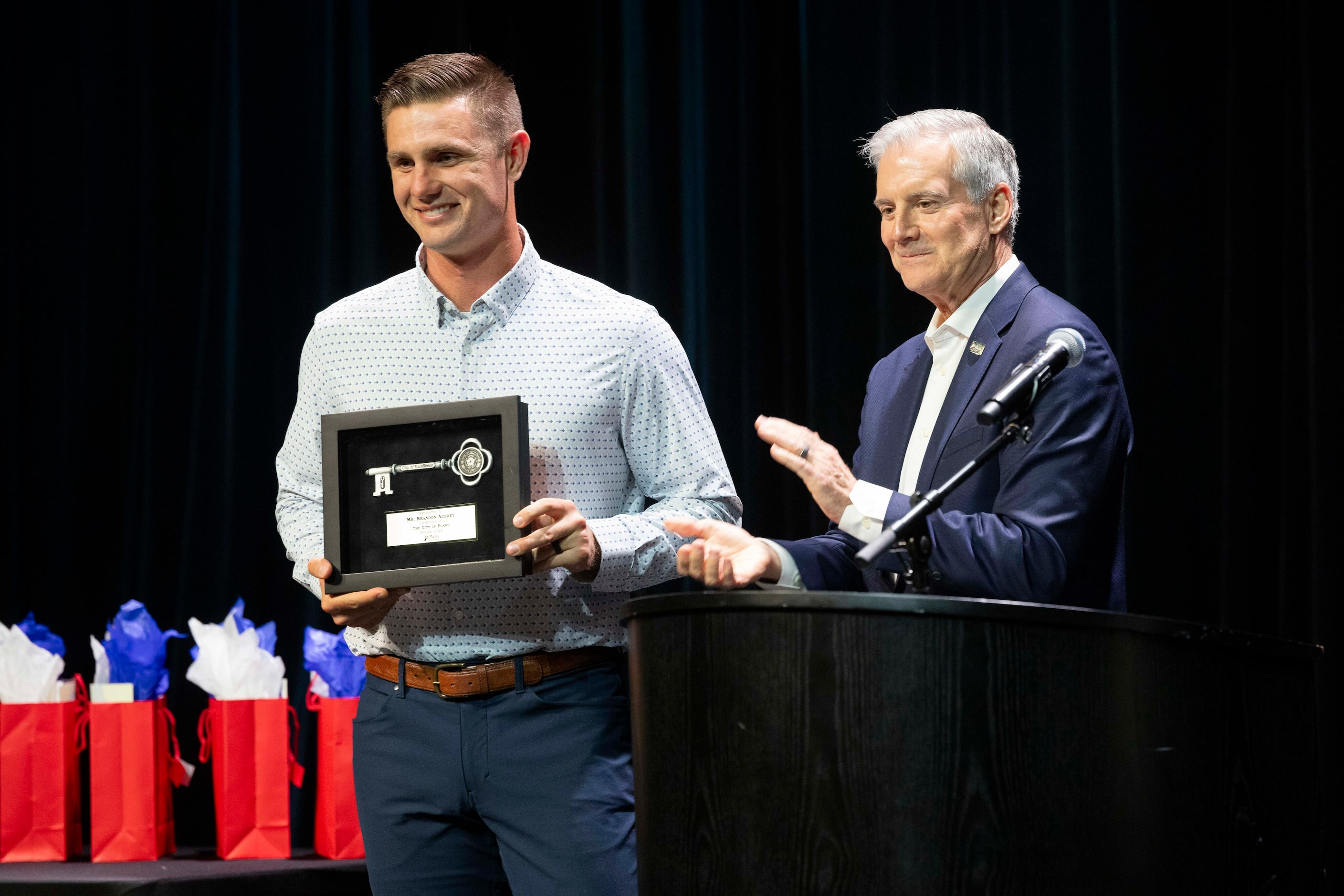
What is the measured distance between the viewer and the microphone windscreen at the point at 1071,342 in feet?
5.02

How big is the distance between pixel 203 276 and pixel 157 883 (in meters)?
1.77

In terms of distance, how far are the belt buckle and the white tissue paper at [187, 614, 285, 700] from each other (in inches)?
45.7

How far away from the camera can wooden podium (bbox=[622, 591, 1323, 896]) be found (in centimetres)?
124

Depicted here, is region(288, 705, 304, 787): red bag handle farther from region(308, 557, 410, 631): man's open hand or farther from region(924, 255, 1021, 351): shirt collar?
region(924, 255, 1021, 351): shirt collar

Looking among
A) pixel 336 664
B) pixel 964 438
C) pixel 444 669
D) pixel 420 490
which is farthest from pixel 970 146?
pixel 336 664

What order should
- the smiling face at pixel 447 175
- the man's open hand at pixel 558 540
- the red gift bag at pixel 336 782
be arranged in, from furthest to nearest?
the red gift bag at pixel 336 782
the smiling face at pixel 447 175
the man's open hand at pixel 558 540

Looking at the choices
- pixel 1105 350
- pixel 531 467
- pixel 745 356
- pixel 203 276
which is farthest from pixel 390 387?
pixel 203 276

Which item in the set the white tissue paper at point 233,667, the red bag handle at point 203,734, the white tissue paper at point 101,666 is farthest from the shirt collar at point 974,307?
the white tissue paper at point 101,666

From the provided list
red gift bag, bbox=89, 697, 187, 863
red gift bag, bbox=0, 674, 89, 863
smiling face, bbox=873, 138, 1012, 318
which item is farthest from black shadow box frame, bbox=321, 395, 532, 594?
red gift bag, bbox=0, 674, 89, 863

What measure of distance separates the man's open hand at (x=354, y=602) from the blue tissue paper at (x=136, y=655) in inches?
49.0

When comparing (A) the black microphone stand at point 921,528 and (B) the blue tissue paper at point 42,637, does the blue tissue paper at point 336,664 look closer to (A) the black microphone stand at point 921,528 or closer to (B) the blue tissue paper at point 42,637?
(B) the blue tissue paper at point 42,637

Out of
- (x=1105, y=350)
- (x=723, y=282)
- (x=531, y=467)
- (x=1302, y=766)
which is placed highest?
(x=723, y=282)

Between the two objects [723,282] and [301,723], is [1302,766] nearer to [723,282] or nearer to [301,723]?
[723,282]

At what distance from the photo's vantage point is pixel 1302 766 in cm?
150
